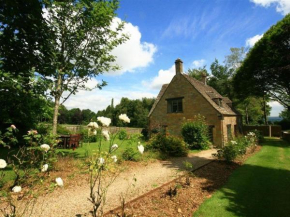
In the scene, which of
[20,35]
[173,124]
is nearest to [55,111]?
[20,35]

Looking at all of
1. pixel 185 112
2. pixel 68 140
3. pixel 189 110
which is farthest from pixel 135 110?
pixel 68 140

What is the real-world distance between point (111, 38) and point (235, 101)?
34.0m

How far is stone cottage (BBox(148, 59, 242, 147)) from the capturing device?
17000 millimetres

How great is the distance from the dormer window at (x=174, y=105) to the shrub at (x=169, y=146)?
25.4 ft

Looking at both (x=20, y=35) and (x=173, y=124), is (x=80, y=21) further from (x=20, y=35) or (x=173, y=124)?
(x=173, y=124)

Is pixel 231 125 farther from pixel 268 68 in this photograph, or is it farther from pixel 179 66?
pixel 179 66

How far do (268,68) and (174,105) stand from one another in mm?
12140

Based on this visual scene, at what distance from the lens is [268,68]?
19.7m

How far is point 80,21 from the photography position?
27.6 ft

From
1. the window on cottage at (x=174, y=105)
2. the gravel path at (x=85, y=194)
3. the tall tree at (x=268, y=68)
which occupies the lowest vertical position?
the gravel path at (x=85, y=194)

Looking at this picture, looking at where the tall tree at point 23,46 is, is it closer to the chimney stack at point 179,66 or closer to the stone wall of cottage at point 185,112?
the stone wall of cottage at point 185,112

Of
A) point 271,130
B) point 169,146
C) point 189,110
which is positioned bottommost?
point 169,146

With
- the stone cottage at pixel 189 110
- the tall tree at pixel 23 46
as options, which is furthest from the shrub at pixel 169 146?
the tall tree at pixel 23 46

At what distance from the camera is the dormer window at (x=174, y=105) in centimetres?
1991
